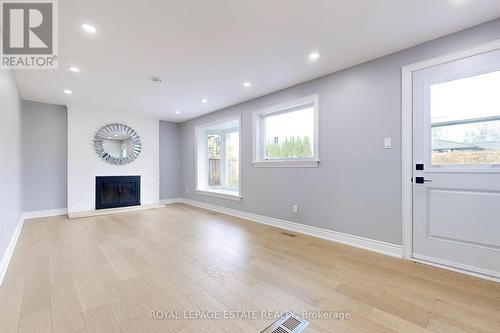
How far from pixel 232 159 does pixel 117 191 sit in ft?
9.83

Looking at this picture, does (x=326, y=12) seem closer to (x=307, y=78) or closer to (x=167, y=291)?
(x=307, y=78)

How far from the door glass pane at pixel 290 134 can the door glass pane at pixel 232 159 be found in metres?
1.60

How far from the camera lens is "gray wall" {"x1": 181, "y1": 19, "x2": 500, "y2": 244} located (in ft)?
8.53

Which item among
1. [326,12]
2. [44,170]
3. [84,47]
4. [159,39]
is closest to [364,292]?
[326,12]

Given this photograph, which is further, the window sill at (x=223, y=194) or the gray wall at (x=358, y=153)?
the window sill at (x=223, y=194)

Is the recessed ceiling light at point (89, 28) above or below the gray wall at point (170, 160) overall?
above

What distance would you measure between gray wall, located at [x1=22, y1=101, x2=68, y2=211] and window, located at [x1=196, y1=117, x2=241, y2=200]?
9.81 ft

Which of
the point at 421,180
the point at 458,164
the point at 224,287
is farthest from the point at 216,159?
the point at 458,164

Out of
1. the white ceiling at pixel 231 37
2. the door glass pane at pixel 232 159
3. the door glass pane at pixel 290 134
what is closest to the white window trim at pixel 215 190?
the door glass pane at pixel 232 159

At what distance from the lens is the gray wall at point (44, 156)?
461 cm

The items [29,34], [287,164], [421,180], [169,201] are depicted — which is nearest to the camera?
[29,34]

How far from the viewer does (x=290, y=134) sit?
12.9ft

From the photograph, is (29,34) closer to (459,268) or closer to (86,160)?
(86,160)

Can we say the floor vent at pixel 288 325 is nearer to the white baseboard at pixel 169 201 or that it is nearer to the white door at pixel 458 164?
the white door at pixel 458 164
